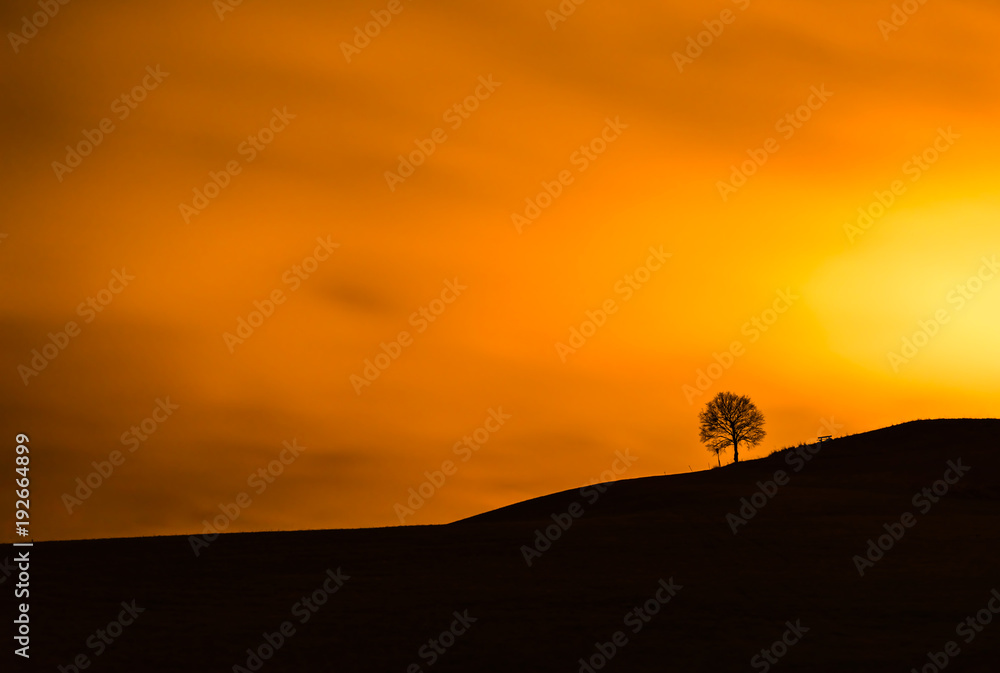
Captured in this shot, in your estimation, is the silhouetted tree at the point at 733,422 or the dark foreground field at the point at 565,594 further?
the silhouetted tree at the point at 733,422

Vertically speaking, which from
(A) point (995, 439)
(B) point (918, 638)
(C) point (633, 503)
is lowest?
(B) point (918, 638)

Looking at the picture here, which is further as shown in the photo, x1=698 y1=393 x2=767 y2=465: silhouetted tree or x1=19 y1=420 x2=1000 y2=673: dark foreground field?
x1=698 y1=393 x2=767 y2=465: silhouetted tree

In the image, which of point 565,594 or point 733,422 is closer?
point 565,594

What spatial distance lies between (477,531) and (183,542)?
33.9 feet

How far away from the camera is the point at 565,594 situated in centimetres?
2575

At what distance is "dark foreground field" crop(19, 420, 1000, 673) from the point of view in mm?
20250

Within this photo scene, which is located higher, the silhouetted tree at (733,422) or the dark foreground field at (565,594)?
the silhouetted tree at (733,422)

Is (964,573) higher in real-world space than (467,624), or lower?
higher

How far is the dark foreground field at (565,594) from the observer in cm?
2025

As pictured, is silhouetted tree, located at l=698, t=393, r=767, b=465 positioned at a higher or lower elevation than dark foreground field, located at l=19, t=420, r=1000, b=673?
higher

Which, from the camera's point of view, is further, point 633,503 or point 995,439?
point 995,439

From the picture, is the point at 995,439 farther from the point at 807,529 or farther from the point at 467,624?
the point at 467,624

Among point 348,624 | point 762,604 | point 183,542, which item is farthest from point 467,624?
point 183,542

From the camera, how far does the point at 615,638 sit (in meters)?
21.5
